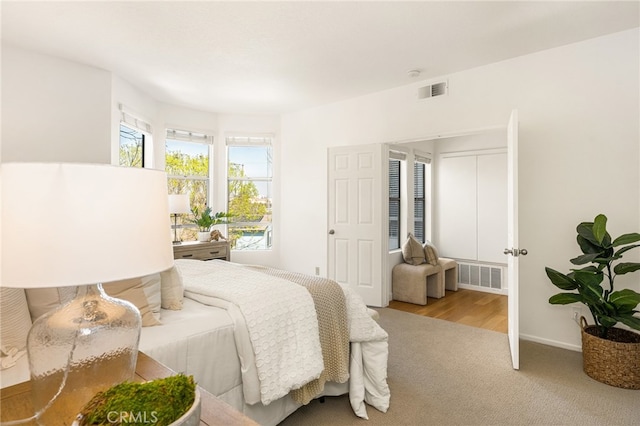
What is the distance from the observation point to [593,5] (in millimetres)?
2416

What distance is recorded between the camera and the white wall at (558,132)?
2762 mm

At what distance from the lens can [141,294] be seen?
157 centimetres

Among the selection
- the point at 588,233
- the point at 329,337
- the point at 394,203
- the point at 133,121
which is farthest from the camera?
the point at 394,203

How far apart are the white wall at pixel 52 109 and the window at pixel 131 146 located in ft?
1.43

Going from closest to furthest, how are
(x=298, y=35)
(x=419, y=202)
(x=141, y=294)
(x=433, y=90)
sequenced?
(x=141, y=294), (x=298, y=35), (x=433, y=90), (x=419, y=202)

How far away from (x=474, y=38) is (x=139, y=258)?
3148 millimetres

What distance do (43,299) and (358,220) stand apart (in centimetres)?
343

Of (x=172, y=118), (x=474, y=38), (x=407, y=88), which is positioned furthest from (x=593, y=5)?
(x=172, y=118)

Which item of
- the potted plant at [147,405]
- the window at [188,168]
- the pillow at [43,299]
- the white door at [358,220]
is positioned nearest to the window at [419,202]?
the white door at [358,220]

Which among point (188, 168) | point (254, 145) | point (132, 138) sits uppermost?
point (254, 145)

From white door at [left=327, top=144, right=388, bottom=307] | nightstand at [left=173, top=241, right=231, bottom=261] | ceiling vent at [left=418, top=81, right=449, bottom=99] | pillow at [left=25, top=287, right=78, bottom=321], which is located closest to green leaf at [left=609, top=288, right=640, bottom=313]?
white door at [left=327, top=144, right=388, bottom=307]

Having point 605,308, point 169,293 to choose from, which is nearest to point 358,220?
point 605,308

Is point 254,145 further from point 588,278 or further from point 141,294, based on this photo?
point 588,278

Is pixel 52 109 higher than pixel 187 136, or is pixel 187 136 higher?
pixel 187 136
